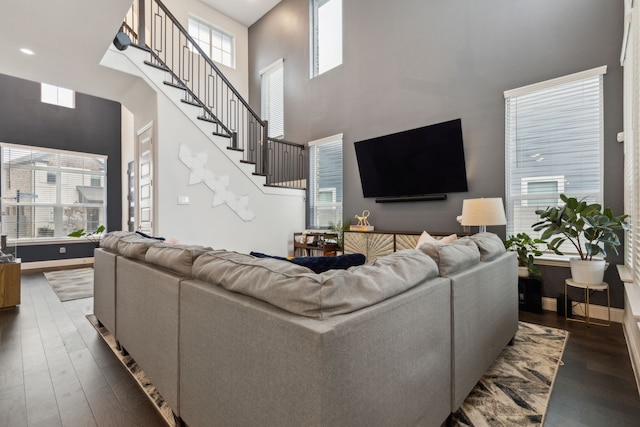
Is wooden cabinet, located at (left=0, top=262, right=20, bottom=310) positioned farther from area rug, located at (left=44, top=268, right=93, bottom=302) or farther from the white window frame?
the white window frame

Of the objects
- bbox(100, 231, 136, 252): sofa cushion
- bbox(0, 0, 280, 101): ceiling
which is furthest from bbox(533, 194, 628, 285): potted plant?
bbox(0, 0, 280, 101): ceiling

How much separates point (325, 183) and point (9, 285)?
4.55m

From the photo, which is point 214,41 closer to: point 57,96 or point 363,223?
point 57,96

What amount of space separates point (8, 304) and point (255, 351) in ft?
13.0

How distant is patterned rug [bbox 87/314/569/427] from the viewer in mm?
1549

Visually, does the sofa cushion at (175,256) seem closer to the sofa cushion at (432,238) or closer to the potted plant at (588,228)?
the sofa cushion at (432,238)

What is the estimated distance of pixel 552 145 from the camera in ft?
11.0

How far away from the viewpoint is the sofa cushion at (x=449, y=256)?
Result: 151 centimetres

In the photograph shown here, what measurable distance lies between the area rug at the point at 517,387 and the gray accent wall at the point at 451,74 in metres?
1.39

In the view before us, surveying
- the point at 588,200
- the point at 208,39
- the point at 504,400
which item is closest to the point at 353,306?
the point at 504,400

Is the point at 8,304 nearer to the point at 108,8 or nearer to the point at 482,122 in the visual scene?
the point at 108,8

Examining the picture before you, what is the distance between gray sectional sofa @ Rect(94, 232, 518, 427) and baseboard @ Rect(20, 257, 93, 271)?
5.81 metres

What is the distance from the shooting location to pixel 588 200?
3.16m

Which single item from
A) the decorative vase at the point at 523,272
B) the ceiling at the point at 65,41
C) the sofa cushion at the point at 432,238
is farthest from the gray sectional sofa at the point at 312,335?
the ceiling at the point at 65,41
